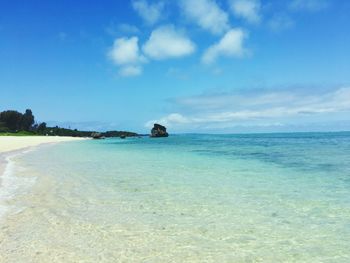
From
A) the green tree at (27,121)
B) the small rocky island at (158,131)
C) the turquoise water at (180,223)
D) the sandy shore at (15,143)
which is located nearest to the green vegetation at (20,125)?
the green tree at (27,121)

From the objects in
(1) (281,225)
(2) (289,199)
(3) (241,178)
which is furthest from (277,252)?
(3) (241,178)

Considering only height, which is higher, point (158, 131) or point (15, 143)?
point (158, 131)

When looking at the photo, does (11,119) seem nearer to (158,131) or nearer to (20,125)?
(20,125)

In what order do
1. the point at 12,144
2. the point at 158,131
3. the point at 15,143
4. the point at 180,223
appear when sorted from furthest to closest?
the point at 158,131, the point at 15,143, the point at 12,144, the point at 180,223

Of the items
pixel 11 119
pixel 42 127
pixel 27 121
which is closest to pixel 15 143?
pixel 11 119

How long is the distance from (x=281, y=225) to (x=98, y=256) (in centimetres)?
427

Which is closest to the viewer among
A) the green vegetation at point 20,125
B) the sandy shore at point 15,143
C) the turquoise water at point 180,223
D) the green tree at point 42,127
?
the turquoise water at point 180,223

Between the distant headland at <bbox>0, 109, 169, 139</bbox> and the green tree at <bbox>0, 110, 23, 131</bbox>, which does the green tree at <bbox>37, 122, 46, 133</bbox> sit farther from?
the green tree at <bbox>0, 110, 23, 131</bbox>

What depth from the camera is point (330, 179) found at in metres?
16.6

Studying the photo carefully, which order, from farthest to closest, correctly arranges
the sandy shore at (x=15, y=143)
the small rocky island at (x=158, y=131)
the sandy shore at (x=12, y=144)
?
the small rocky island at (x=158, y=131) < the sandy shore at (x=15, y=143) < the sandy shore at (x=12, y=144)

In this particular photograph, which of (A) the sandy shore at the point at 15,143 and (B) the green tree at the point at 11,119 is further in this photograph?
(B) the green tree at the point at 11,119

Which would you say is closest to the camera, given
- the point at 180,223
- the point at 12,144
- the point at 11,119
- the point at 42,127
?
the point at 180,223

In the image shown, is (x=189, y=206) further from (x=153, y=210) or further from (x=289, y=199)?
(x=289, y=199)

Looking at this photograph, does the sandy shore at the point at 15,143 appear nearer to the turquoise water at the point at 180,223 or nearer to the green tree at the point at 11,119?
the turquoise water at the point at 180,223
